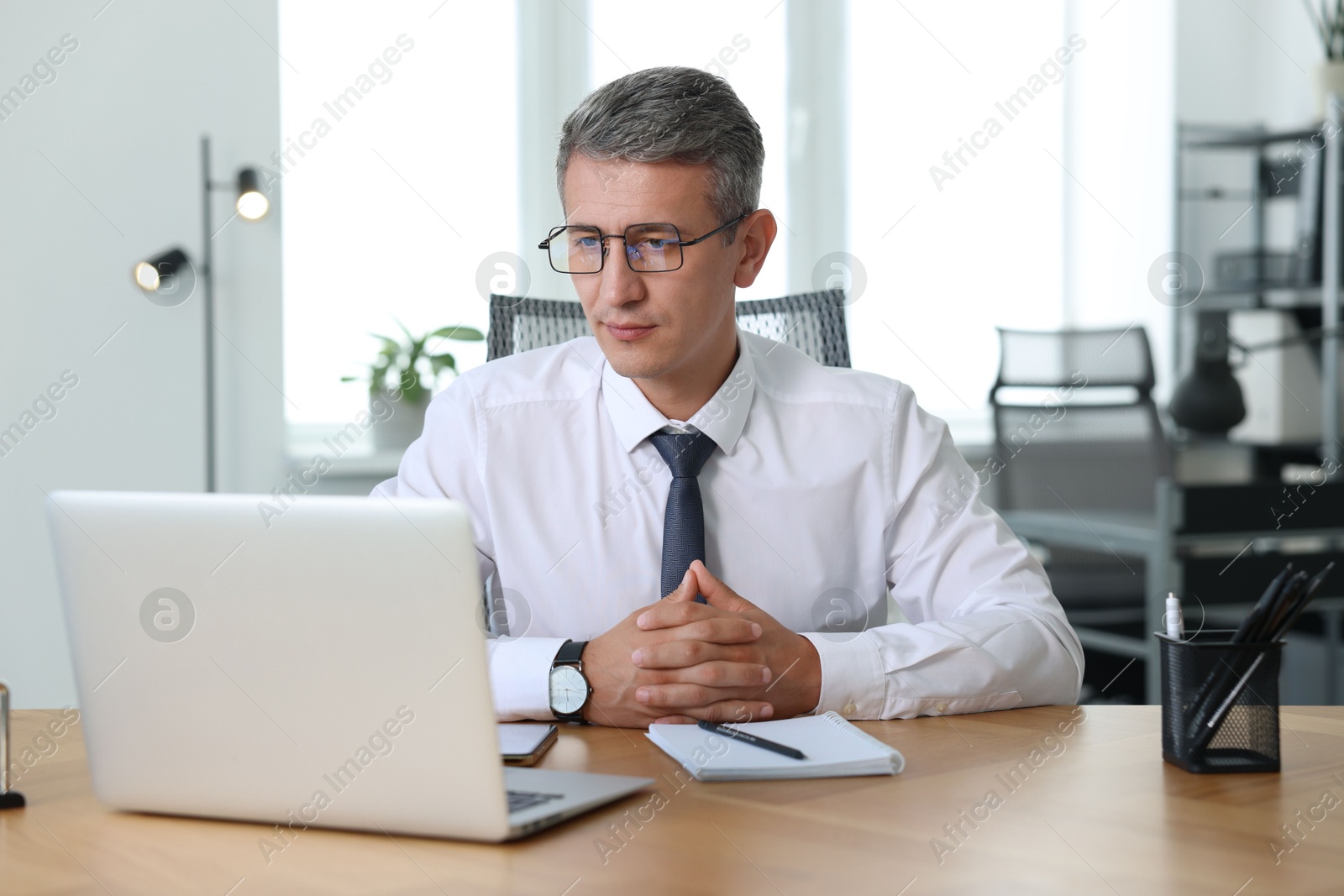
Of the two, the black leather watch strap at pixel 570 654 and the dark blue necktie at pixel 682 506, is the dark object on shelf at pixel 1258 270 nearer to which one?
the dark blue necktie at pixel 682 506

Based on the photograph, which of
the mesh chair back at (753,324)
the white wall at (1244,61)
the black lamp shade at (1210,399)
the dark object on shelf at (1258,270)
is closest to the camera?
the mesh chair back at (753,324)

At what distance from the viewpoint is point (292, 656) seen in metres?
0.72

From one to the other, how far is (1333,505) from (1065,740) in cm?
214

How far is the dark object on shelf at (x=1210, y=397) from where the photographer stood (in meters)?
3.11

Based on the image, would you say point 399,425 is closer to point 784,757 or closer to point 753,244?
point 753,244

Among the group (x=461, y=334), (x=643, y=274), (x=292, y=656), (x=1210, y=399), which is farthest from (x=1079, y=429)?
(x=292, y=656)

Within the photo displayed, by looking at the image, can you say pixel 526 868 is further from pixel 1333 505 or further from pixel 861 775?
pixel 1333 505

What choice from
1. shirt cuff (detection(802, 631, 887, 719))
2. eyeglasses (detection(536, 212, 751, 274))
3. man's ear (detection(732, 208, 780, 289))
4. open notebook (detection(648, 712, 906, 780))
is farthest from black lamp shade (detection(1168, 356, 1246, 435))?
open notebook (detection(648, 712, 906, 780))

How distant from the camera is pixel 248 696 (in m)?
0.73

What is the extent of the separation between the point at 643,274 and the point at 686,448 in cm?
23

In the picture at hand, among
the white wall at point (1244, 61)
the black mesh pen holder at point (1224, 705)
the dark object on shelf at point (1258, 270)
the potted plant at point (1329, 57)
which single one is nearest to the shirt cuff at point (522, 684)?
the black mesh pen holder at point (1224, 705)

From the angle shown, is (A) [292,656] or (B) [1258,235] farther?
(B) [1258,235]

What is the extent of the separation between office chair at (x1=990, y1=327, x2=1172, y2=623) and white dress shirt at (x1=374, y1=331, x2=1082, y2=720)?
1.52 meters

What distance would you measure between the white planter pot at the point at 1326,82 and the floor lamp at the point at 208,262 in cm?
295
